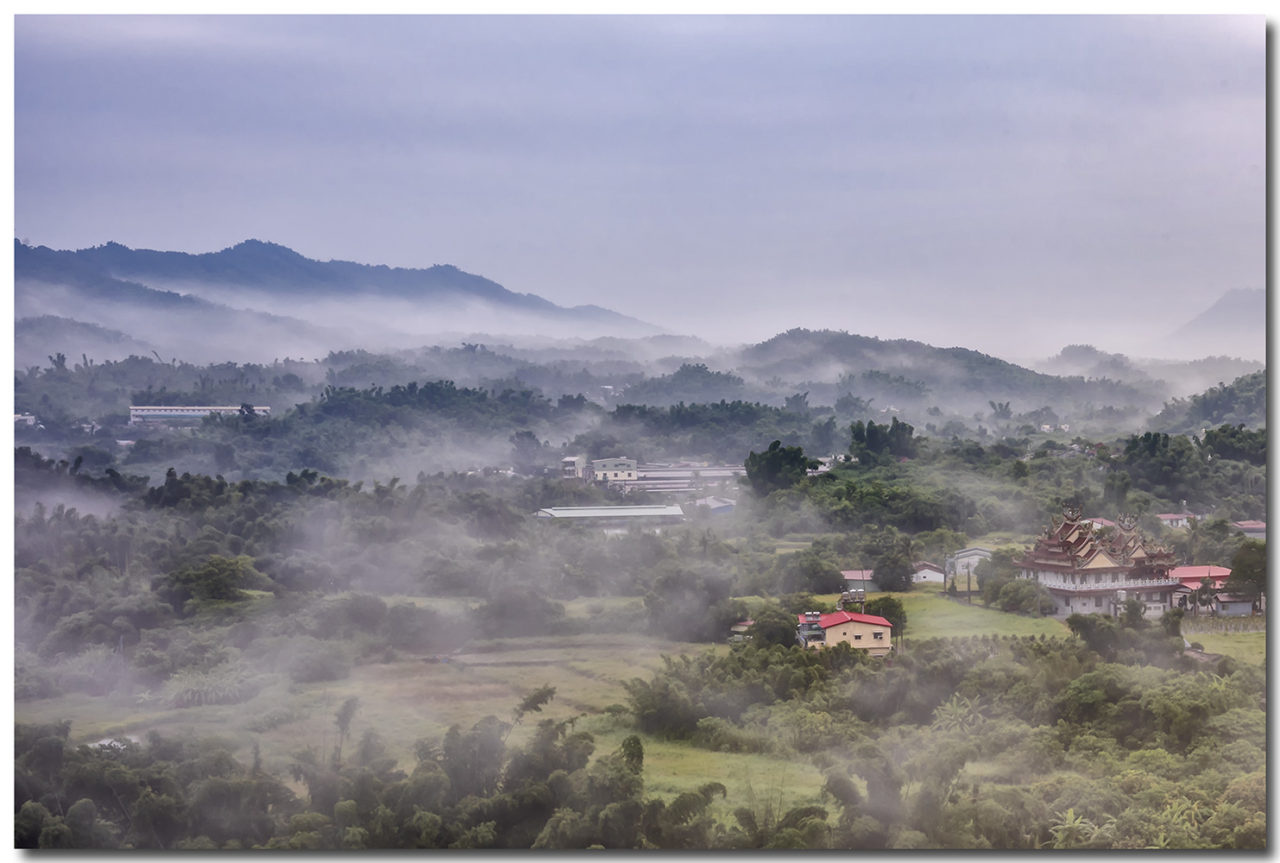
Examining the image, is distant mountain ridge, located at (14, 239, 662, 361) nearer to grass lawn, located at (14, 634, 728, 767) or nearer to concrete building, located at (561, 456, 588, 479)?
concrete building, located at (561, 456, 588, 479)

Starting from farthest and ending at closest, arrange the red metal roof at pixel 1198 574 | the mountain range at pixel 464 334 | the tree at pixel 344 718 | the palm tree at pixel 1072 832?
the mountain range at pixel 464 334 → the red metal roof at pixel 1198 574 → the tree at pixel 344 718 → the palm tree at pixel 1072 832

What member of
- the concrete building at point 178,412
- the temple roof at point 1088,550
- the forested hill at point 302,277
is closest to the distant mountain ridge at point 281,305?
the forested hill at point 302,277

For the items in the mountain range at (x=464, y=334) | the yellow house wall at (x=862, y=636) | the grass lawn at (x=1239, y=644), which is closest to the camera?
the grass lawn at (x=1239, y=644)

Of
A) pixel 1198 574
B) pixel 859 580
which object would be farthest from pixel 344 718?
pixel 1198 574

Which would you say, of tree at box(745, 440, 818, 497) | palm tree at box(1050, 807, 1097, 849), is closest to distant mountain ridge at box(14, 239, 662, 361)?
tree at box(745, 440, 818, 497)

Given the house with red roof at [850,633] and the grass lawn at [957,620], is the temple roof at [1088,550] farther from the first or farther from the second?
the house with red roof at [850,633]

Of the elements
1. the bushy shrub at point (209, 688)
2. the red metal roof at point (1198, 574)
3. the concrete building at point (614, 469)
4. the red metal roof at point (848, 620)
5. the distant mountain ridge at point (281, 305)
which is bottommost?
the bushy shrub at point (209, 688)
